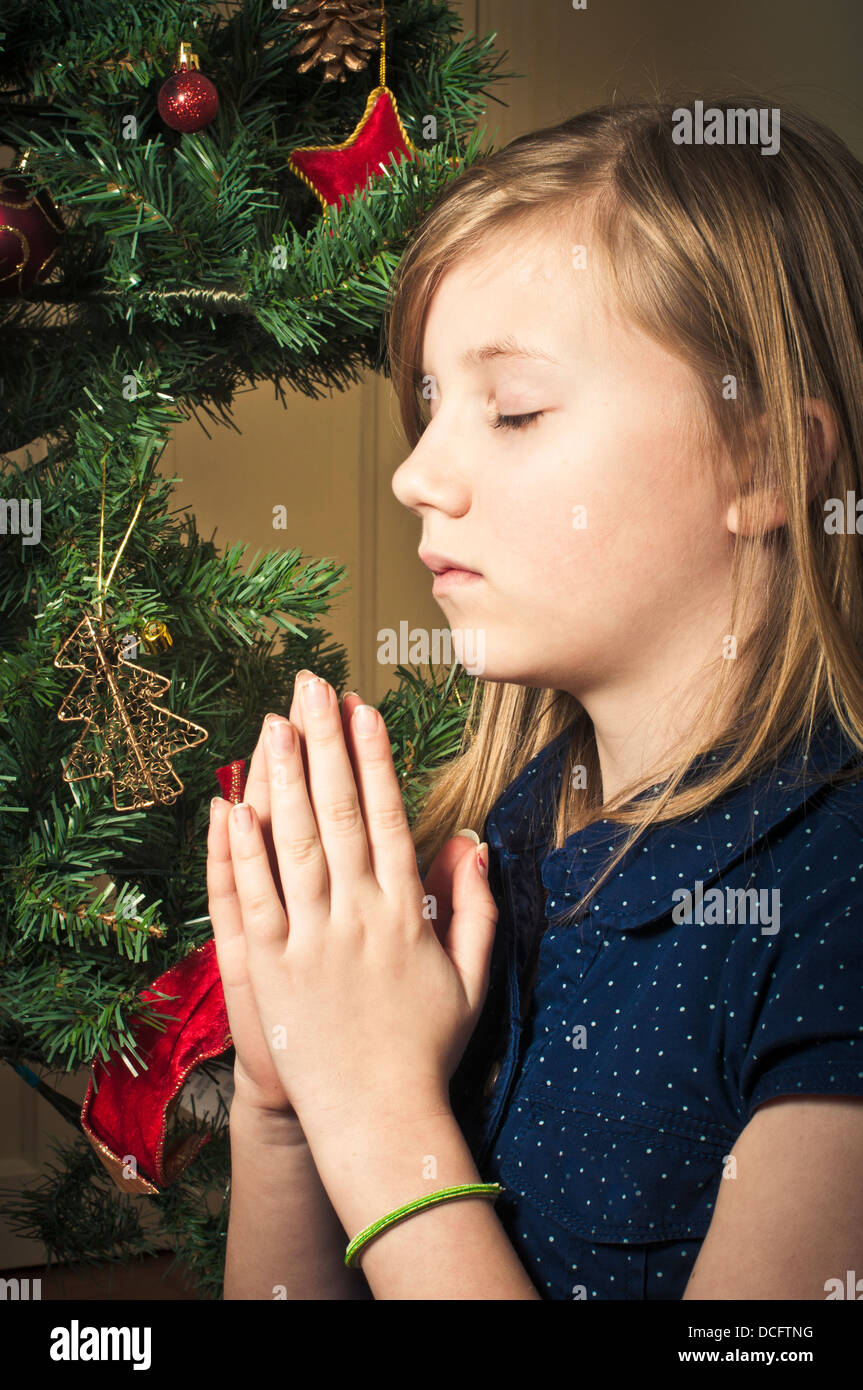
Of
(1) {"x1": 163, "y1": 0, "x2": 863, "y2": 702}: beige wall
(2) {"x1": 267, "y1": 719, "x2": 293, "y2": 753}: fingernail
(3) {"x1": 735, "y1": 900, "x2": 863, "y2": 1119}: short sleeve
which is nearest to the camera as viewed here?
(3) {"x1": 735, "y1": 900, "x2": 863, "y2": 1119}: short sleeve

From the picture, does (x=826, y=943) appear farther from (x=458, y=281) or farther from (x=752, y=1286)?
(x=458, y=281)

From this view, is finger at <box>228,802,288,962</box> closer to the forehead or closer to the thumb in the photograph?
the thumb

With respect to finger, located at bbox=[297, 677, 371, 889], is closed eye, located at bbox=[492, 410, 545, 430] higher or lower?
higher

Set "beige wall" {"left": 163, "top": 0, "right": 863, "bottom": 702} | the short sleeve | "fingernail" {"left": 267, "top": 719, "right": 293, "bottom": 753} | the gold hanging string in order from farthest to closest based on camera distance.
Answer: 1. "beige wall" {"left": 163, "top": 0, "right": 863, "bottom": 702}
2. the gold hanging string
3. "fingernail" {"left": 267, "top": 719, "right": 293, "bottom": 753}
4. the short sleeve

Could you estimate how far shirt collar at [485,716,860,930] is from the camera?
1.92ft

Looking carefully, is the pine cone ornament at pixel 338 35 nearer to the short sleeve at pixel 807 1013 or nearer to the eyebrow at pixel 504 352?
the eyebrow at pixel 504 352

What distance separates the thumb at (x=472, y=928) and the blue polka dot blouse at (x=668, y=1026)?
5 cm

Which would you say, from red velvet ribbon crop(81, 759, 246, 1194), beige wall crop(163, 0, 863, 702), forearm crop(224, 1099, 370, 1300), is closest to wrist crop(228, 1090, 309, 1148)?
forearm crop(224, 1099, 370, 1300)

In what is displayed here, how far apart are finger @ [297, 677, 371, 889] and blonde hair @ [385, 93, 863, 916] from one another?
142mm

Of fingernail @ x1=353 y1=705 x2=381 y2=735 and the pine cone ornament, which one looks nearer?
fingernail @ x1=353 y1=705 x2=381 y2=735

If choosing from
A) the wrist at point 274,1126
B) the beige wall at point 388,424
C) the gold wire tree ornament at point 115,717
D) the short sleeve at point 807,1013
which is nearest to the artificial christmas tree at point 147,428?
the gold wire tree ornament at point 115,717

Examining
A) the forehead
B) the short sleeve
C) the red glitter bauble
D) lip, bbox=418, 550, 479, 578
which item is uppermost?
the red glitter bauble

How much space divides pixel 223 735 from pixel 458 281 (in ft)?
1.28

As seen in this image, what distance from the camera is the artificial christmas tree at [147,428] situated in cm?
72
